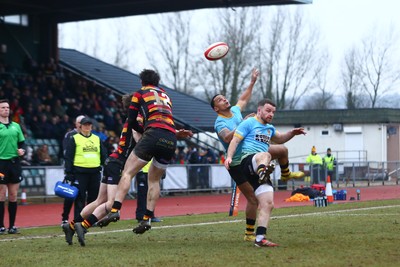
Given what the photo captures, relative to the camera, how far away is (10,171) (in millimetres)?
14359

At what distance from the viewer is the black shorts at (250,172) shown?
1124 cm

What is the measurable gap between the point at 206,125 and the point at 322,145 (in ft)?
45.5

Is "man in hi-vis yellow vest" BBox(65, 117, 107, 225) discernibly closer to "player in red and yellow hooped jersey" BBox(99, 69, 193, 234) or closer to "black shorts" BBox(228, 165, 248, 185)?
"player in red and yellow hooped jersey" BBox(99, 69, 193, 234)

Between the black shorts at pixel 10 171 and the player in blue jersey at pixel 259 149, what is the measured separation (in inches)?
180

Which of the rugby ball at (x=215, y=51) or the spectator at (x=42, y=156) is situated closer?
the rugby ball at (x=215, y=51)

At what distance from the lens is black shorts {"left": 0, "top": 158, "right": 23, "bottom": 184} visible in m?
14.3

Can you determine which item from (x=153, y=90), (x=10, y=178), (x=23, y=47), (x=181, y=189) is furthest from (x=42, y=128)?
(x=153, y=90)

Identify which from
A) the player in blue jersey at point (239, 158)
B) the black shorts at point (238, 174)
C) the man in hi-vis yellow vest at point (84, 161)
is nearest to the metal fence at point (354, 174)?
the man in hi-vis yellow vest at point (84, 161)

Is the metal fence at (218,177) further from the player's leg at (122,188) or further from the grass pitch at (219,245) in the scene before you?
the player's leg at (122,188)

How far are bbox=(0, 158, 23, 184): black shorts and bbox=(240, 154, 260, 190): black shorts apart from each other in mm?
4752

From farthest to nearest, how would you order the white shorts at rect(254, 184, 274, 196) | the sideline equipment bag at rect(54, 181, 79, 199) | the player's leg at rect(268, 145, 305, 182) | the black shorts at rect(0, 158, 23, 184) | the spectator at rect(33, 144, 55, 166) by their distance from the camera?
the spectator at rect(33, 144, 55, 166)
the sideline equipment bag at rect(54, 181, 79, 199)
the black shorts at rect(0, 158, 23, 184)
the player's leg at rect(268, 145, 305, 182)
the white shorts at rect(254, 184, 274, 196)

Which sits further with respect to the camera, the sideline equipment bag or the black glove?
the black glove

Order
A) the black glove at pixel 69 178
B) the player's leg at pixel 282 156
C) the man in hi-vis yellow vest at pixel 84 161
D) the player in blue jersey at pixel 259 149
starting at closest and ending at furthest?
the player in blue jersey at pixel 259 149 < the player's leg at pixel 282 156 < the black glove at pixel 69 178 < the man in hi-vis yellow vest at pixel 84 161

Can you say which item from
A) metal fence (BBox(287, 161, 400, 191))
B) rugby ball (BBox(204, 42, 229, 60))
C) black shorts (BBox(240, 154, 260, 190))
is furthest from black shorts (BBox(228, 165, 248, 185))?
metal fence (BBox(287, 161, 400, 191))
